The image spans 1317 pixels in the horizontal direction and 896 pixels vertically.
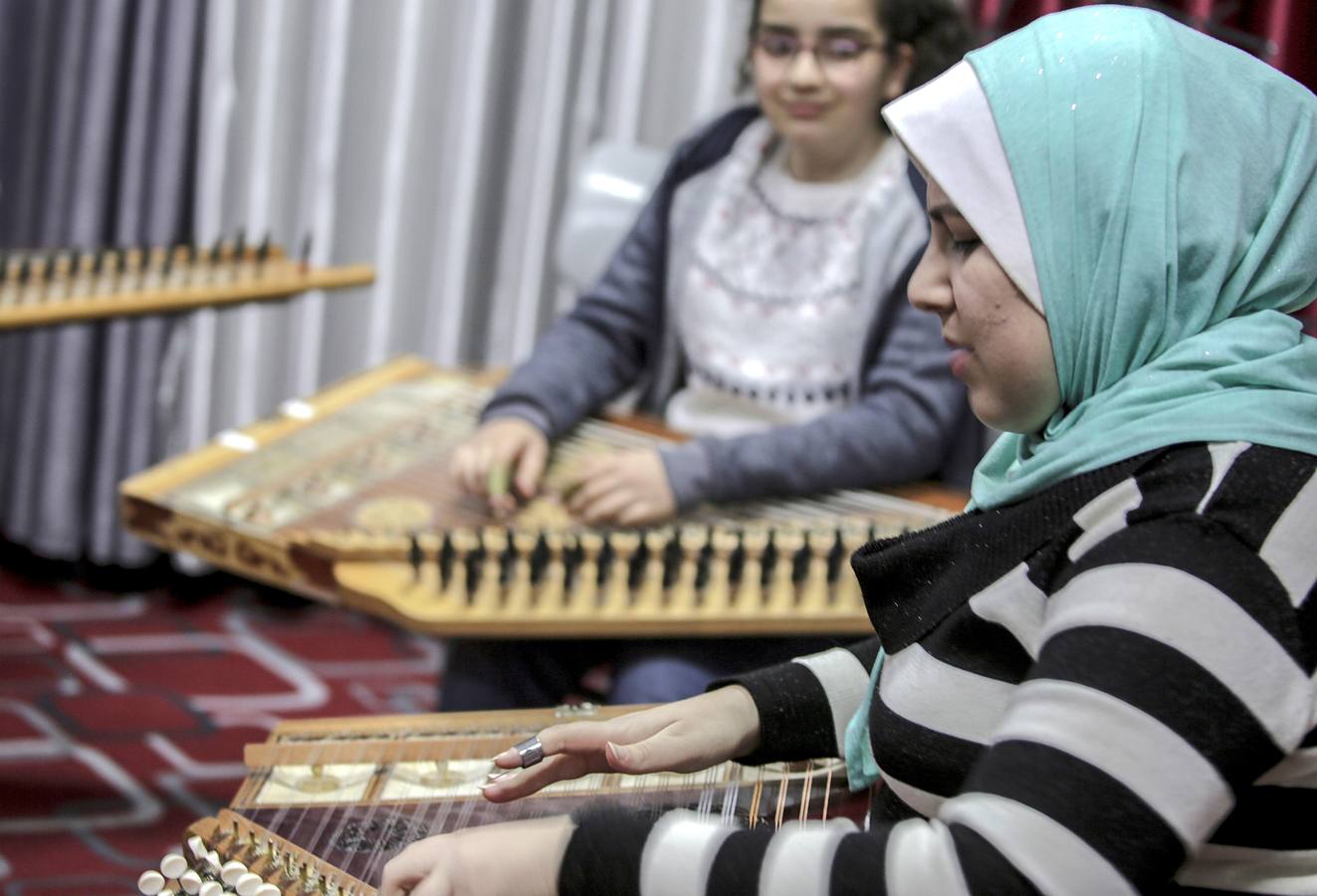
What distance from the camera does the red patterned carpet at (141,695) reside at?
82.7 inches

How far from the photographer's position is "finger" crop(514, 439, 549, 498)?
5.79 feet

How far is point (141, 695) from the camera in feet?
8.39

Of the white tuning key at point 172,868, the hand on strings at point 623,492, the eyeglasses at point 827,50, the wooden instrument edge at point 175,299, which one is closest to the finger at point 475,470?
the hand on strings at point 623,492

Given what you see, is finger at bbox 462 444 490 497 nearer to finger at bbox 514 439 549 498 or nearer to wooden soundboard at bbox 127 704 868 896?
finger at bbox 514 439 549 498

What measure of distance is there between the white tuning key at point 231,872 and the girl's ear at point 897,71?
1305 mm

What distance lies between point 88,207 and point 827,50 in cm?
160

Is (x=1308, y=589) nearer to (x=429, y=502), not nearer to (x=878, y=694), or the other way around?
(x=878, y=694)

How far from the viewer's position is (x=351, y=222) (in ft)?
9.64

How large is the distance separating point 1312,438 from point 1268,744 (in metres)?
0.17

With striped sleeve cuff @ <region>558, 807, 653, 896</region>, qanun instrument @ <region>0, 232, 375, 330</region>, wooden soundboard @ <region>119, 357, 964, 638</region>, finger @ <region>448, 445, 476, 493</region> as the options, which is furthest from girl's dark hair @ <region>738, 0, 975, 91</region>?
striped sleeve cuff @ <region>558, 807, 653, 896</region>

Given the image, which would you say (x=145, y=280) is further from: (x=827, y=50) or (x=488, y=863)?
(x=488, y=863)

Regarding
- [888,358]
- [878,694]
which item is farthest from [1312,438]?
[888,358]

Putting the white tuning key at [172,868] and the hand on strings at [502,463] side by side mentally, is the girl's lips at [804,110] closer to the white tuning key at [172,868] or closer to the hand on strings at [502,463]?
the hand on strings at [502,463]

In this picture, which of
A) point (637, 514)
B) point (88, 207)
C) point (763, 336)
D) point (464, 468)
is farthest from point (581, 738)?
point (88, 207)
